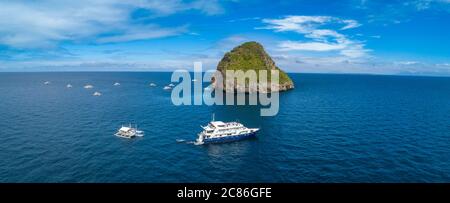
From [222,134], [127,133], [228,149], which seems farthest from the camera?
[127,133]

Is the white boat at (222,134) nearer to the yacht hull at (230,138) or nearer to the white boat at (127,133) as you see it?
the yacht hull at (230,138)

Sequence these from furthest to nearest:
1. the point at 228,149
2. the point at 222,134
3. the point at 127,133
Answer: the point at 127,133 → the point at 222,134 → the point at 228,149

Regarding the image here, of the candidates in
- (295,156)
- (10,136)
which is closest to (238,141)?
(295,156)

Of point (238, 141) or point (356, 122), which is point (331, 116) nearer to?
point (356, 122)

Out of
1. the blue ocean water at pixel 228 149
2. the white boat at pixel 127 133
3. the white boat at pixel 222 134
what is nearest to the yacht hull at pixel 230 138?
the white boat at pixel 222 134

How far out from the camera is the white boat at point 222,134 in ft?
310

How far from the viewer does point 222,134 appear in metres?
97.1

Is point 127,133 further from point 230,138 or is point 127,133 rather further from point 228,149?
point 228,149

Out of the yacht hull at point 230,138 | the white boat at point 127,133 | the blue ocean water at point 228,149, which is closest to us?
the blue ocean water at point 228,149

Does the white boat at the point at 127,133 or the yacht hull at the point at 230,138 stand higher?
the white boat at the point at 127,133

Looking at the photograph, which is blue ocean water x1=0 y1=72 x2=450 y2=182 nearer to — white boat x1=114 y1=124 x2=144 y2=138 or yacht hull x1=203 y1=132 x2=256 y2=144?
yacht hull x1=203 y1=132 x2=256 y2=144

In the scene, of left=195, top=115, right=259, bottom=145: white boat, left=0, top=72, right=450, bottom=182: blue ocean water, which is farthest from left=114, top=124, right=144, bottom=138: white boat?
left=195, top=115, right=259, bottom=145: white boat

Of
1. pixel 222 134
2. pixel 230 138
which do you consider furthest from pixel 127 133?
pixel 230 138
